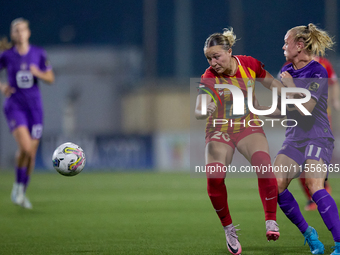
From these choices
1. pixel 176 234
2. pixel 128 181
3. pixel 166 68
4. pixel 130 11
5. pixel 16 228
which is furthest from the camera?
pixel 166 68

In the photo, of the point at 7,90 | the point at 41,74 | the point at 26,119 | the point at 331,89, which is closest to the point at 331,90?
the point at 331,89

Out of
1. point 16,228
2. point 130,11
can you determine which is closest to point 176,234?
point 16,228

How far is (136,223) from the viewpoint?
257 inches

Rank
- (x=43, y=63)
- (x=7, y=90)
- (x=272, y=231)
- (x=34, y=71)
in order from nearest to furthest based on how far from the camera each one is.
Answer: (x=272, y=231)
(x=34, y=71)
(x=7, y=90)
(x=43, y=63)

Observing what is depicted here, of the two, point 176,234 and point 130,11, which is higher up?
point 130,11

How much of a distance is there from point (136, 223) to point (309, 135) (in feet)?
9.01

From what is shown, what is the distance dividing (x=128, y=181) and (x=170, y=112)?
11.4m

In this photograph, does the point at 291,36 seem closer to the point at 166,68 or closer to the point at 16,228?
the point at 16,228

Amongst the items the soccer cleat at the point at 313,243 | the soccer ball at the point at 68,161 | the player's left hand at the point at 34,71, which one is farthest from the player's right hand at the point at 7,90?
the soccer cleat at the point at 313,243

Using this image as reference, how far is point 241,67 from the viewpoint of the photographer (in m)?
4.88

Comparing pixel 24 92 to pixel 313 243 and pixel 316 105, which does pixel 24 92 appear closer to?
pixel 316 105

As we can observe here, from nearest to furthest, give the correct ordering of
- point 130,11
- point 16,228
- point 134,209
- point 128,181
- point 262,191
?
point 262,191 < point 16,228 < point 134,209 < point 128,181 < point 130,11

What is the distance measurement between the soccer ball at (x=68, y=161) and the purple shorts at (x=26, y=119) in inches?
105

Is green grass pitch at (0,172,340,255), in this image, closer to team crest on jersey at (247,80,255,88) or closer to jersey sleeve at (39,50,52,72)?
team crest on jersey at (247,80,255,88)
